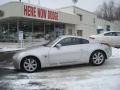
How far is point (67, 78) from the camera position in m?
8.71

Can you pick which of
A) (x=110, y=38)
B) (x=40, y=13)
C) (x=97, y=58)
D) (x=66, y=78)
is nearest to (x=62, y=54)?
(x=97, y=58)

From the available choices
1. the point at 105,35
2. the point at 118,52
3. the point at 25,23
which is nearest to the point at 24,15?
the point at 25,23

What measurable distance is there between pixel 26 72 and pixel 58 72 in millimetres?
1251

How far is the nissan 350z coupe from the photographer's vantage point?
34.1 ft

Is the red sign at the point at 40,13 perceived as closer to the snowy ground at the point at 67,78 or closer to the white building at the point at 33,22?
the white building at the point at 33,22

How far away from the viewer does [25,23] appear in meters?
29.8

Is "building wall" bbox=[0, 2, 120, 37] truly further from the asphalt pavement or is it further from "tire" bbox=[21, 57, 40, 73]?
"tire" bbox=[21, 57, 40, 73]

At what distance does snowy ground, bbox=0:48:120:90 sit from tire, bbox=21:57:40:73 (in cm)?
30

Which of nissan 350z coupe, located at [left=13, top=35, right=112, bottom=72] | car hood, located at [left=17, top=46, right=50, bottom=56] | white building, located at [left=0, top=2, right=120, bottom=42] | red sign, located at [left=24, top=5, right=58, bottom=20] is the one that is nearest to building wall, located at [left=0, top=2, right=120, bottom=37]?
white building, located at [left=0, top=2, right=120, bottom=42]

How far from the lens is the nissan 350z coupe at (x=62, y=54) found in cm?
1041

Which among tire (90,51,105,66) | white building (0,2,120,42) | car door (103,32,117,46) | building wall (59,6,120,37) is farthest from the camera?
building wall (59,6,120,37)

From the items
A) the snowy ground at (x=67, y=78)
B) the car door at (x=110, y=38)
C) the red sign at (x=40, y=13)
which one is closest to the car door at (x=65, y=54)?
the snowy ground at (x=67, y=78)

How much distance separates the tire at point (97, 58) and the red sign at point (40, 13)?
1630cm

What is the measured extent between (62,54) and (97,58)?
1.52 m
